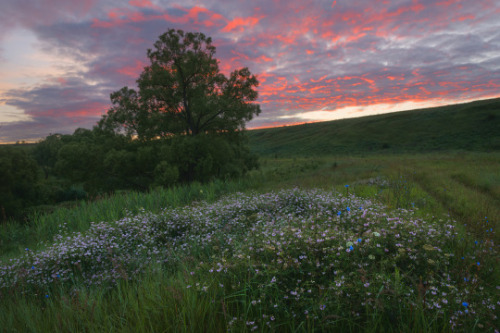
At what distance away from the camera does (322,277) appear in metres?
2.78

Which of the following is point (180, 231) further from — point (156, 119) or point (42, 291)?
point (156, 119)

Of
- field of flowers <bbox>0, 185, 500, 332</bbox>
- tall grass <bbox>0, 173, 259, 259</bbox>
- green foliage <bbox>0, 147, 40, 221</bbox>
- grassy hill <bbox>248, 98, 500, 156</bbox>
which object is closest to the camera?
field of flowers <bbox>0, 185, 500, 332</bbox>

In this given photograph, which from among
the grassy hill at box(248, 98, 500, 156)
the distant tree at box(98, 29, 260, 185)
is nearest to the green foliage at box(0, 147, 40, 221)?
the distant tree at box(98, 29, 260, 185)

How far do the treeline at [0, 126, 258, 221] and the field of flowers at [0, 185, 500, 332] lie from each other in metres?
11.0

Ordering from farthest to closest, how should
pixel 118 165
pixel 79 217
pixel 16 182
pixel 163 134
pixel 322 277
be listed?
pixel 163 134 < pixel 118 165 < pixel 16 182 < pixel 79 217 < pixel 322 277

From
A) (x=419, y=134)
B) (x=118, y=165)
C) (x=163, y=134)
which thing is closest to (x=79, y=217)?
(x=118, y=165)

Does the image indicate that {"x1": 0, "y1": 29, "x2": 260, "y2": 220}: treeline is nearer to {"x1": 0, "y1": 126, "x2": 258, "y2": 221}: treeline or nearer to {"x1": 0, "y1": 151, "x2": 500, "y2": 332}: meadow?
{"x1": 0, "y1": 126, "x2": 258, "y2": 221}: treeline

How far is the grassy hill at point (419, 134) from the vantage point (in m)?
42.1

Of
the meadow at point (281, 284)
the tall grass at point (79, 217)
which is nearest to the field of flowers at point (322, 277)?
the meadow at point (281, 284)

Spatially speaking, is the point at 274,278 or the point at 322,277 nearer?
the point at 274,278

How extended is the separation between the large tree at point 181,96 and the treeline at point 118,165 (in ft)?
3.37

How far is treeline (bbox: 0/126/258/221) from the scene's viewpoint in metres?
15.6

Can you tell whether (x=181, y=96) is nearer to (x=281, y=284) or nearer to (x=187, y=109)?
(x=187, y=109)

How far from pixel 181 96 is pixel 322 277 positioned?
18.4m
